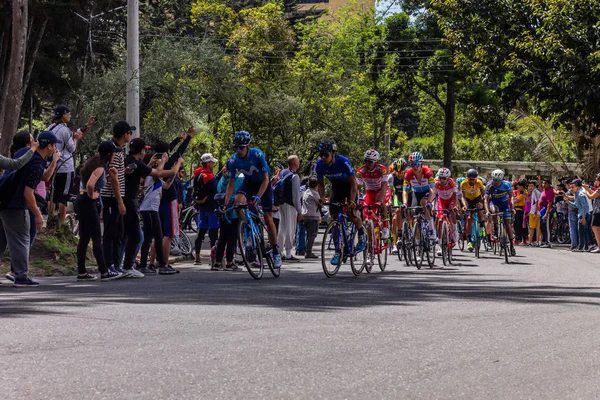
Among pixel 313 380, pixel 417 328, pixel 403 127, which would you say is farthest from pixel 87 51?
pixel 403 127

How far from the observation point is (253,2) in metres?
63.7

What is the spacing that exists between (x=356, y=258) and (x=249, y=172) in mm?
2270

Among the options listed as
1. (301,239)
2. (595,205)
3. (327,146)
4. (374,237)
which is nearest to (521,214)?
(595,205)

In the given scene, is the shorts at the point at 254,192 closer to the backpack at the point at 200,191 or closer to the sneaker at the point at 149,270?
the sneaker at the point at 149,270

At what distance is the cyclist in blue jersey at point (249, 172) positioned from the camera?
13891 mm

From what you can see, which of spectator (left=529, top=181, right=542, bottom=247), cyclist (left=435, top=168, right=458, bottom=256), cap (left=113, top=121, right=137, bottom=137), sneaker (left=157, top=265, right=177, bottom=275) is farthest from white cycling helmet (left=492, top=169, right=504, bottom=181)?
cap (left=113, top=121, right=137, bottom=137)

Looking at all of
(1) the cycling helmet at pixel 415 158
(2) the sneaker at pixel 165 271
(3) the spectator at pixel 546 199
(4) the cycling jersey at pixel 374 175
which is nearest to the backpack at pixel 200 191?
(2) the sneaker at pixel 165 271

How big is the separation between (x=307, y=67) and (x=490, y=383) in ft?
162

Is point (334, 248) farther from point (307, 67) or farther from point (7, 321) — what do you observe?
point (307, 67)

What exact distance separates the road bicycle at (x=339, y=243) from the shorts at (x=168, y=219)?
2752 mm

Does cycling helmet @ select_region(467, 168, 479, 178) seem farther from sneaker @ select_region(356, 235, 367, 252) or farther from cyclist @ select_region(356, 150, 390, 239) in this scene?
sneaker @ select_region(356, 235, 367, 252)

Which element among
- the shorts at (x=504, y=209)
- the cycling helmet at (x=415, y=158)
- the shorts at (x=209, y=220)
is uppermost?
the cycling helmet at (x=415, y=158)

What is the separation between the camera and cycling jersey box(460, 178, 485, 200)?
2305 centimetres

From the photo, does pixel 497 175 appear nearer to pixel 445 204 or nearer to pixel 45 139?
pixel 445 204
